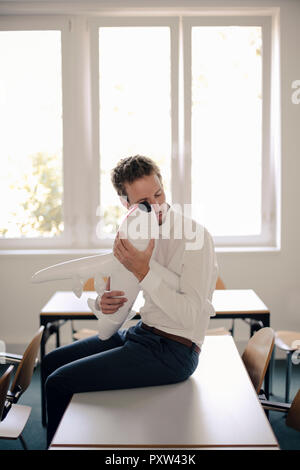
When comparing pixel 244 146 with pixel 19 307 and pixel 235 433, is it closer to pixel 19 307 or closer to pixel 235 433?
pixel 19 307

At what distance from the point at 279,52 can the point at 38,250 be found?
2.29 meters

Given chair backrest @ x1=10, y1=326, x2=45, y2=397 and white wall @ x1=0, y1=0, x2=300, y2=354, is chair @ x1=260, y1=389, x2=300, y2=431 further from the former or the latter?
white wall @ x1=0, y1=0, x2=300, y2=354

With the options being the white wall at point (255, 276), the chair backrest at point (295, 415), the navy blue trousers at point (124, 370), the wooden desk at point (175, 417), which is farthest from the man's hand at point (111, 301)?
the white wall at point (255, 276)

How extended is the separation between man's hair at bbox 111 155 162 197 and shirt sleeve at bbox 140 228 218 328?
0.97 feet

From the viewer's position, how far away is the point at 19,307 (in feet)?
12.7

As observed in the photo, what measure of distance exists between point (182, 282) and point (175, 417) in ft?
1.37

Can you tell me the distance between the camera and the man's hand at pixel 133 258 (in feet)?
5.24

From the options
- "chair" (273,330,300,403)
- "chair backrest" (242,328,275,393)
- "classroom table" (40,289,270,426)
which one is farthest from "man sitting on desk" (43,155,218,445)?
"chair" (273,330,300,403)

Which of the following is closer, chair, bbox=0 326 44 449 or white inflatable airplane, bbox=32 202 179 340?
white inflatable airplane, bbox=32 202 179 340

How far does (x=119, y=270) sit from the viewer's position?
1696 mm

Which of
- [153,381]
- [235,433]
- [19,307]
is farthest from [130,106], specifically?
[235,433]

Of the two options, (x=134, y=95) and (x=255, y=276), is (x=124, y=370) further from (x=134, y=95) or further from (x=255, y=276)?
(x=134, y=95)

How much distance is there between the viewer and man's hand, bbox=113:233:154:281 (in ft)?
5.24
